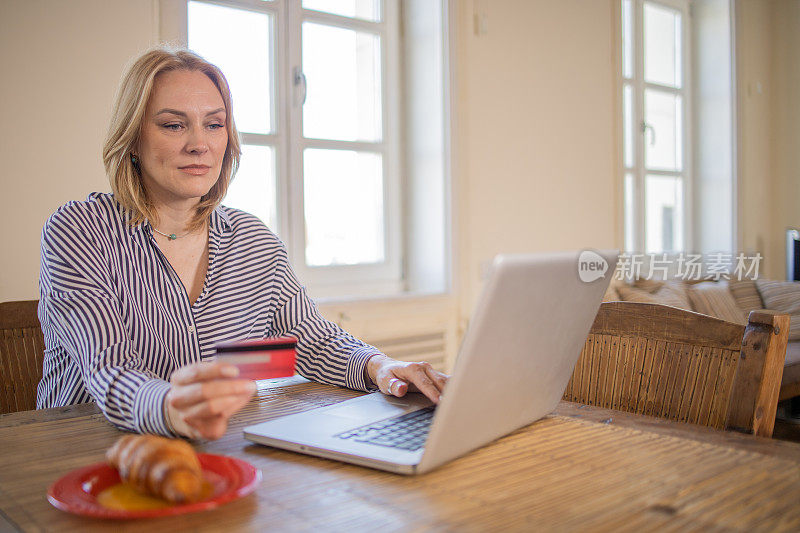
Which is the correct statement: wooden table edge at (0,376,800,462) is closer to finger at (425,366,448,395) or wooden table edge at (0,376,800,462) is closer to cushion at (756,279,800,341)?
finger at (425,366,448,395)

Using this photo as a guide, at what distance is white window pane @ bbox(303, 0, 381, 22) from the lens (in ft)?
10.2

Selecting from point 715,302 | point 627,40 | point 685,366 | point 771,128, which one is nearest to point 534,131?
point 627,40

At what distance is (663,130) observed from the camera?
15.8ft

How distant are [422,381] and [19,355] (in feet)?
3.10

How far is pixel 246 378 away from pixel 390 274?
2.62 meters

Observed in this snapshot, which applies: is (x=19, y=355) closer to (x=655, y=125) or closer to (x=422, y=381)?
(x=422, y=381)

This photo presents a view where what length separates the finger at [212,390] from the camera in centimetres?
79

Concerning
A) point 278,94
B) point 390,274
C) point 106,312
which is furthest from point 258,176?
point 106,312

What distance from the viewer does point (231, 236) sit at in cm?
150

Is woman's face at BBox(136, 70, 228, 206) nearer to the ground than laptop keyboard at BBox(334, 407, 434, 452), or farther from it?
farther from it

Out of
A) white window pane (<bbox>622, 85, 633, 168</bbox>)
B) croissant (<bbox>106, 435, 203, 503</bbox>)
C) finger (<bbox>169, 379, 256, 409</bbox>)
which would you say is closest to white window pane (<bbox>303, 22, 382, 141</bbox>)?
white window pane (<bbox>622, 85, 633, 168</bbox>)

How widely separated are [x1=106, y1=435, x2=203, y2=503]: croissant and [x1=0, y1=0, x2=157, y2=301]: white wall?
1.72m

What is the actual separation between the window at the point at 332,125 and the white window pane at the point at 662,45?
2113mm

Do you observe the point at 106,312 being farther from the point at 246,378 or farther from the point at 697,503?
the point at 697,503
